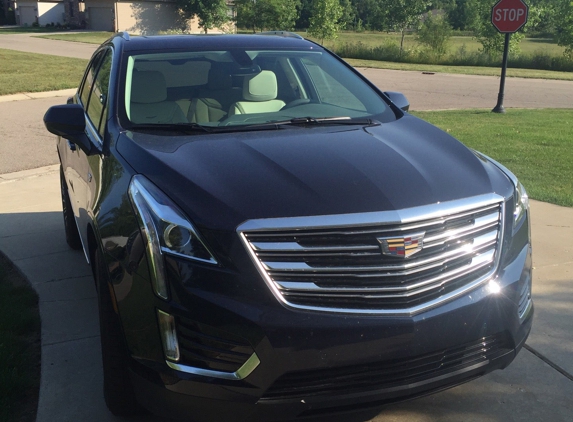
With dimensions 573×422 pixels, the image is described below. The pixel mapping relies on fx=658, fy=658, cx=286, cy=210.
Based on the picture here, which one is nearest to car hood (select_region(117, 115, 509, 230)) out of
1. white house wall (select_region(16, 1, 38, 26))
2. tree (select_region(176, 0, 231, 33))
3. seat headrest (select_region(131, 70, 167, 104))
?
seat headrest (select_region(131, 70, 167, 104))

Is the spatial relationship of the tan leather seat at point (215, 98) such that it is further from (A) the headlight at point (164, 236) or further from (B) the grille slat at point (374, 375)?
(B) the grille slat at point (374, 375)

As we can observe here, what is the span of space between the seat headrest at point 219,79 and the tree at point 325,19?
121ft

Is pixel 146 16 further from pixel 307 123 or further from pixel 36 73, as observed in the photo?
pixel 307 123

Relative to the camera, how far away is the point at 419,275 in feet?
8.77

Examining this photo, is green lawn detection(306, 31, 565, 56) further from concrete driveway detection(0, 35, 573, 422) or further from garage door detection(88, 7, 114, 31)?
concrete driveway detection(0, 35, 573, 422)

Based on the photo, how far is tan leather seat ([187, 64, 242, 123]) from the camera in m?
3.91

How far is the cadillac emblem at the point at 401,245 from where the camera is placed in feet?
8.51

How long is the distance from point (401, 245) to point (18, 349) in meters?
2.50

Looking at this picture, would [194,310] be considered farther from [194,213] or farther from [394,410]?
Answer: [394,410]

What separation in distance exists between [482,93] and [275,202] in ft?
59.3

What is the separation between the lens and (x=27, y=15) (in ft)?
238

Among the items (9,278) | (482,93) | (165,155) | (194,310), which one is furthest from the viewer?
(482,93)

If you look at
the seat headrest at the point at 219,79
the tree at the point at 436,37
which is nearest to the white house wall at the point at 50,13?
the tree at the point at 436,37

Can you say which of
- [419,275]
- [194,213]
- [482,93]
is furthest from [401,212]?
[482,93]
